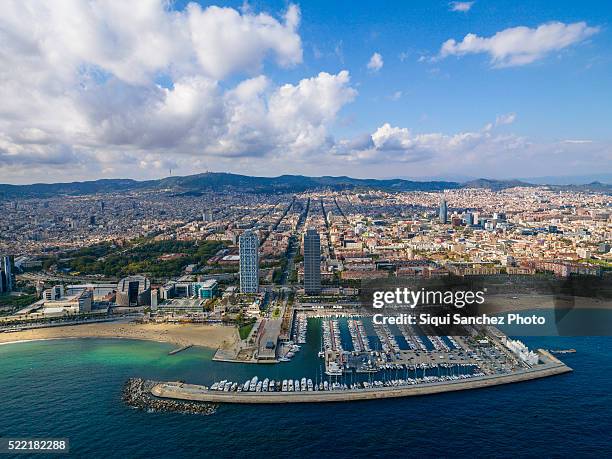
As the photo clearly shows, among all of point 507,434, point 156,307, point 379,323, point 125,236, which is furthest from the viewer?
point 125,236

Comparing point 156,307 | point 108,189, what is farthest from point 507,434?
point 108,189

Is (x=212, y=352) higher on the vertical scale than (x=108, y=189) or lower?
lower

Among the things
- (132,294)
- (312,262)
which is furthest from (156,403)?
(312,262)

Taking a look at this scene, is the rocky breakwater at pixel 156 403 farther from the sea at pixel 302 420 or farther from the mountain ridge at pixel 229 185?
the mountain ridge at pixel 229 185

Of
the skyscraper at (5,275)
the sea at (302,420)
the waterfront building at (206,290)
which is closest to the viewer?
the sea at (302,420)

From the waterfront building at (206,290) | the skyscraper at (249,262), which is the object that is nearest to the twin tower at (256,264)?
the skyscraper at (249,262)

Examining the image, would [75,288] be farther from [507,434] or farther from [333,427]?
[507,434]

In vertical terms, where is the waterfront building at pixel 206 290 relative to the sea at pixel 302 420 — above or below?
above
